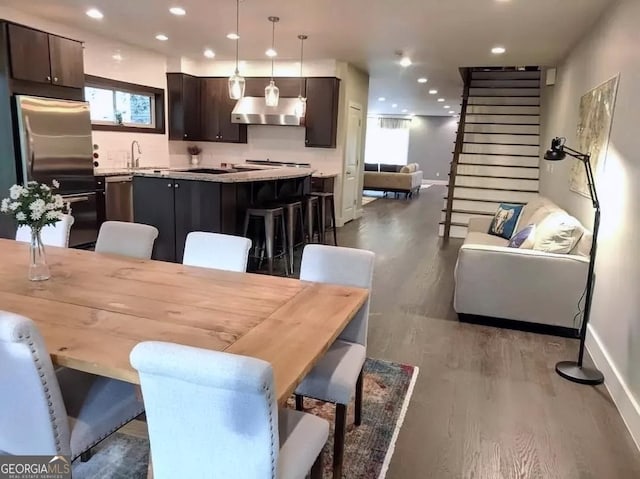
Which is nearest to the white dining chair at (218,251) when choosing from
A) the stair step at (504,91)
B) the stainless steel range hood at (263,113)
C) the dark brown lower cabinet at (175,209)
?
the dark brown lower cabinet at (175,209)

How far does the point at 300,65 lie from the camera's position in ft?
23.7

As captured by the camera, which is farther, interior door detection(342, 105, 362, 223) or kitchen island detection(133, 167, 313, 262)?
interior door detection(342, 105, 362, 223)

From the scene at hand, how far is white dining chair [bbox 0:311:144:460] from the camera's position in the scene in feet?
4.10

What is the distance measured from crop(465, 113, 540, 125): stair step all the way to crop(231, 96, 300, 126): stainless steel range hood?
331 cm

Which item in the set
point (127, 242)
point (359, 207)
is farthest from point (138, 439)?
point (359, 207)

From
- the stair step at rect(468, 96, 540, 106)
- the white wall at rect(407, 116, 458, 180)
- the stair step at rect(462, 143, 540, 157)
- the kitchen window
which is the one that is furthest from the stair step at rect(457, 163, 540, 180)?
the white wall at rect(407, 116, 458, 180)

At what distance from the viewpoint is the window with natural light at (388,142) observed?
17406 mm

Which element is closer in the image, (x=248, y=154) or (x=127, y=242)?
(x=127, y=242)

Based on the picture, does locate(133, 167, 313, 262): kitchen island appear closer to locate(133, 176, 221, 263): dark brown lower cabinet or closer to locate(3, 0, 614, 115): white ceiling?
locate(133, 176, 221, 263): dark brown lower cabinet

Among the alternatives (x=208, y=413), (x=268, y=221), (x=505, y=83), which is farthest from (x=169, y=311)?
(x=505, y=83)

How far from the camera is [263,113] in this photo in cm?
714

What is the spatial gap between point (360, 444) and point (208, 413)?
1.23m

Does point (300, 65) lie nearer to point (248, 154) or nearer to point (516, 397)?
point (248, 154)

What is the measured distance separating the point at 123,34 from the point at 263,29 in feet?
6.26
